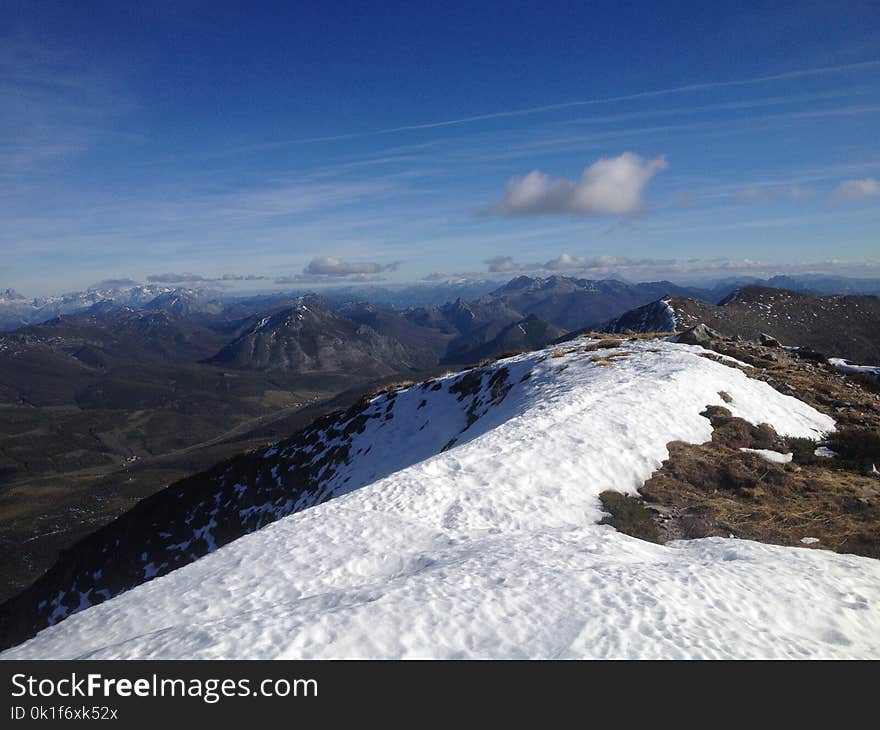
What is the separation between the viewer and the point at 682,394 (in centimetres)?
2125

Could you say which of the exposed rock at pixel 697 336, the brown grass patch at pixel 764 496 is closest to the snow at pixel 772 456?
the brown grass patch at pixel 764 496

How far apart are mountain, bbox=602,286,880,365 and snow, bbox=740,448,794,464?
151 metres

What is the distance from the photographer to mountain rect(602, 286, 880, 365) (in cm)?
15588

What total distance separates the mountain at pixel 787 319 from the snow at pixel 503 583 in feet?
513

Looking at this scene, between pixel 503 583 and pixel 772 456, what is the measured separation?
1356 centimetres

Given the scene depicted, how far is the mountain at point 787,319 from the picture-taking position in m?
156

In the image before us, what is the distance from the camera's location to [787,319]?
551ft

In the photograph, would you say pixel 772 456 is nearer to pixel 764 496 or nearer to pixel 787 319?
pixel 764 496

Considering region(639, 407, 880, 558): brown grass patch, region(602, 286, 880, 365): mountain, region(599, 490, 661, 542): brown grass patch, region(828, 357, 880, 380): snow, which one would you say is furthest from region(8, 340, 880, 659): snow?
region(602, 286, 880, 365): mountain

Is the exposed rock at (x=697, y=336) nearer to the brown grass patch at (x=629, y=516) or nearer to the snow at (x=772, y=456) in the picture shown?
the snow at (x=772, y=456)

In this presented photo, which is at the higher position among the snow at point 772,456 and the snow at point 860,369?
the snow at point 860,369

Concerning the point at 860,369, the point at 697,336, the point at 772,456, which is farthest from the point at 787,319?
the point at 772,456
